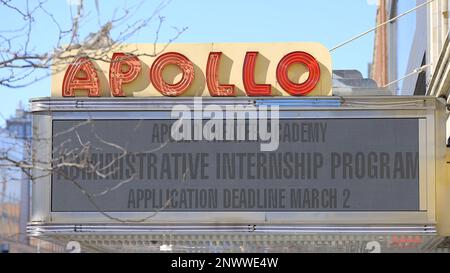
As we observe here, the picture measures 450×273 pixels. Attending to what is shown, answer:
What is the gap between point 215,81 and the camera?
13391mm

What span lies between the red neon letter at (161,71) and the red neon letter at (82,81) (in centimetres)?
89

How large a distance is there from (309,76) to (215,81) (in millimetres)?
1457

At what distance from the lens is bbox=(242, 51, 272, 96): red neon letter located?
13289 millimetres

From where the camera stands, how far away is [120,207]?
523 inches

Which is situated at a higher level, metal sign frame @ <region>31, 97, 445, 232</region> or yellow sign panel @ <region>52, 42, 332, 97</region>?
yellow sign panel @ <region>52, 42, 332, 97</region>

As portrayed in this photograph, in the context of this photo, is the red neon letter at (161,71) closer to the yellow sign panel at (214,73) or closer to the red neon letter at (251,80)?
the yellow sign panel at (214,73)

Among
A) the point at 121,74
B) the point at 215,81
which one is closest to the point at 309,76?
the point at 215,81

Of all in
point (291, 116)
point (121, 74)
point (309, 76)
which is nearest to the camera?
point (291, 116)

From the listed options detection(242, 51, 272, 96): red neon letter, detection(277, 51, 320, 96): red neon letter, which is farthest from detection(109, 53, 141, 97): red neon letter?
detection(277, 51, 320, 96): red neon letter

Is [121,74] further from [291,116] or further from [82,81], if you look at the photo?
[291,116]

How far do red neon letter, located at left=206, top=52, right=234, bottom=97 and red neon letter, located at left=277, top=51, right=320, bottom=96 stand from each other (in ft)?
2.66

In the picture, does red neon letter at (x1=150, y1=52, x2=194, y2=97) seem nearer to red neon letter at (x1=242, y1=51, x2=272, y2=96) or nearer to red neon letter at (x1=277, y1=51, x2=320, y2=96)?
red neon letter at (x1=242, y1=51, x2=272, y2=96)

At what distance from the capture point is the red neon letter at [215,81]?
526 inches
